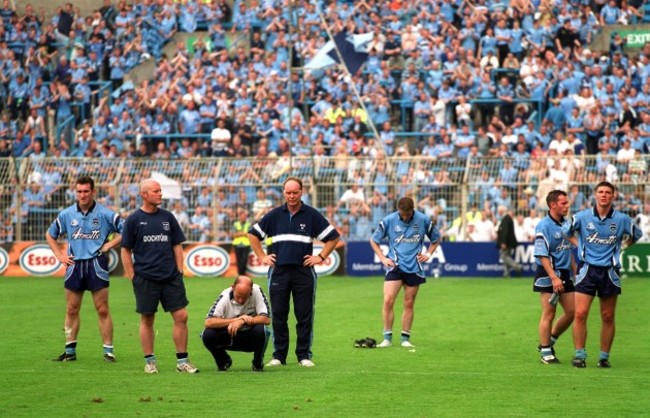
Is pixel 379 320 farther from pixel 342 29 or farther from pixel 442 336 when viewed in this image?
pixel 342 29

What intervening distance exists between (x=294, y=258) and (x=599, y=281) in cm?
335

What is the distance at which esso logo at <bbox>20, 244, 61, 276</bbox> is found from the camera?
33.3 metres

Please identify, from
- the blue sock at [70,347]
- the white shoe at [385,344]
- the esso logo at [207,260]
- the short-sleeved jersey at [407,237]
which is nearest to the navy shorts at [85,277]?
the blue sock at [70,347]

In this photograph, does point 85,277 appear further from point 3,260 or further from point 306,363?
point 3,260

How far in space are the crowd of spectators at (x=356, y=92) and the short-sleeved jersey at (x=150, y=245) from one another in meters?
18.0

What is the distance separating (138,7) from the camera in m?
41.7

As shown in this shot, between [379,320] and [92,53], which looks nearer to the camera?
[379,320]

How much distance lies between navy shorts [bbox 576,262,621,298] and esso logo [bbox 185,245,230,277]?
756 inches

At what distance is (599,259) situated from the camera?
47.2ft

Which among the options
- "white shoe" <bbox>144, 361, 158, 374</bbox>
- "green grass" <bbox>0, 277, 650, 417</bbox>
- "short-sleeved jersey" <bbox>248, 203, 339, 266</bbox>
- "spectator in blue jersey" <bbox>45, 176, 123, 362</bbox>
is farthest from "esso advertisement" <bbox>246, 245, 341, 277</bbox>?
"white shoe" <bbox>144, 361, 158, 374</bbox>

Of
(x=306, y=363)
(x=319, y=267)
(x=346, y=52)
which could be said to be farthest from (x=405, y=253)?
(x=346, y=52)

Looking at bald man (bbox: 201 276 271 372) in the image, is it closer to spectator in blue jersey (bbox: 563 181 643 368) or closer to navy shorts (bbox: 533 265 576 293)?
navy shorts (bbox: 533 265 576 293)

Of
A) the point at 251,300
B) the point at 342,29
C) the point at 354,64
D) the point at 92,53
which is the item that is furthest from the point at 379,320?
the point at 92,53

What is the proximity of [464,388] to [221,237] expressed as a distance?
802 inches
